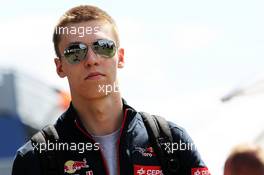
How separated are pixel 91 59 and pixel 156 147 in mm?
550

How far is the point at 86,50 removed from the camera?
4.38m

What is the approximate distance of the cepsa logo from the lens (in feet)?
13.7

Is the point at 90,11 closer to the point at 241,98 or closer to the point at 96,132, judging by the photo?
the point at 96,132

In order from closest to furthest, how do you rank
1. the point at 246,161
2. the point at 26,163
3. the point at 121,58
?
the point at 246,161 → the point at 26,163 → the point at 121,58

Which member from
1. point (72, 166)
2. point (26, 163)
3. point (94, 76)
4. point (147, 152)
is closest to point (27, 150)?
point (26, 163)

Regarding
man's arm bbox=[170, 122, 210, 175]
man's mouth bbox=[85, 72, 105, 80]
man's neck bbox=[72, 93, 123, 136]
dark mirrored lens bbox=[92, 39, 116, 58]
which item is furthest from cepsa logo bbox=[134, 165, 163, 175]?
dark mirrored lens bbox=[92, 39, 116, 58]

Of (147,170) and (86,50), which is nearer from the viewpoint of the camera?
(147,170)

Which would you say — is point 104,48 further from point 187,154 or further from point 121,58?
point 187,154

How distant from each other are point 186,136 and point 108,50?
58 cm

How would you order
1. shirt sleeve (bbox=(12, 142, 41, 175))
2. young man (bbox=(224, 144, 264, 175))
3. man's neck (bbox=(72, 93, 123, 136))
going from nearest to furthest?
1. young man (bbox=(224, 144, 264, 175))
2. shirt sleeve (bbox=(12, 142, 41, 175))
3. man's neck (bbox=(72, 93, 123, 136))

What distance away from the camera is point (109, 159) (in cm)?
428

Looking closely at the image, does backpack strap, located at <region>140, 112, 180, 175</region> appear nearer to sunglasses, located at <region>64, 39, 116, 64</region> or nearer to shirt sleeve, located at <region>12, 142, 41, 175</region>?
sunglasses, located at <region>64, 39, 116, 64</region>

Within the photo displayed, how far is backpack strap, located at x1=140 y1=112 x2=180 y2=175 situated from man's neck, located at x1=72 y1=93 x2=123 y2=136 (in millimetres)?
165

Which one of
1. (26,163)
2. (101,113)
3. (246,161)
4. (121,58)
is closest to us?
(246,161)
